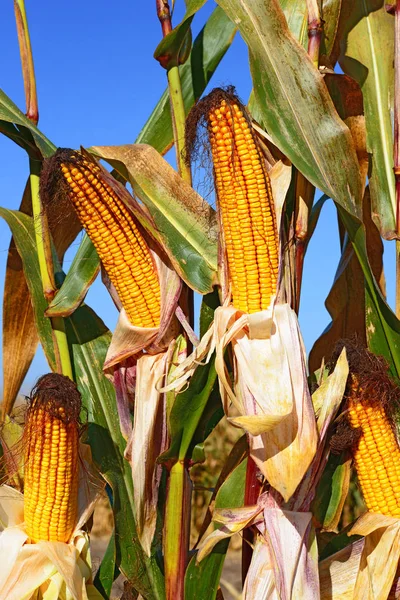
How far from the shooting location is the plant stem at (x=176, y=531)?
2.15m

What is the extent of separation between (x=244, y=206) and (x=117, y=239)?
0.42m

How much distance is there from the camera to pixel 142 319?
2129mm

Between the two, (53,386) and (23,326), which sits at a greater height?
(23,326)

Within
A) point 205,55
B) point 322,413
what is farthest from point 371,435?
point 205,55

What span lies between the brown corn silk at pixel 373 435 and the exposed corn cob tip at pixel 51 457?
78cm

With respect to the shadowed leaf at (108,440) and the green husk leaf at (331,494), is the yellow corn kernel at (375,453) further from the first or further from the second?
the shadowed leaf at (108,440)

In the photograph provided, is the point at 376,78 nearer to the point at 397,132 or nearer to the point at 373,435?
the point at 397,132

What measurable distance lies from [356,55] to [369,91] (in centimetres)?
17

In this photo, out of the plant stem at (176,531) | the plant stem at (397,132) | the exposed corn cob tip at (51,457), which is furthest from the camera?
the plant stem at (397,132)

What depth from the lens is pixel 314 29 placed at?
2.07m

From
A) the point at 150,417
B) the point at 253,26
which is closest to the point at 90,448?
the point at 150,417

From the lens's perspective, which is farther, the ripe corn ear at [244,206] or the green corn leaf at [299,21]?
the green corn leaf at [299,21]

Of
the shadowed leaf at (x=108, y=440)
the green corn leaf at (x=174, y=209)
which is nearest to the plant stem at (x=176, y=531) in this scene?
the shadowed leaf at (x=108, y=440)

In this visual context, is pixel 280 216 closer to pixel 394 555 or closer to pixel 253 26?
pixel 253 26
